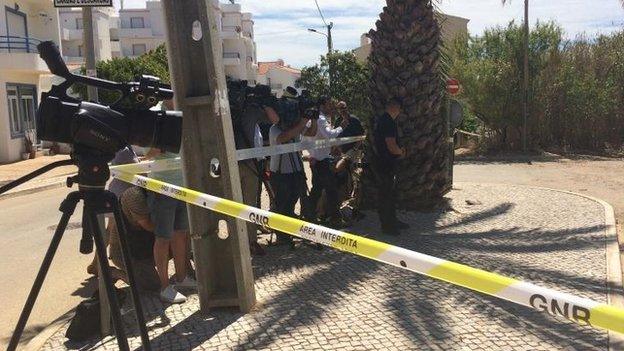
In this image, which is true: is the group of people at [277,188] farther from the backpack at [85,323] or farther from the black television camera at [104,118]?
the black television camera at [104,118]

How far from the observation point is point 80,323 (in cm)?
409

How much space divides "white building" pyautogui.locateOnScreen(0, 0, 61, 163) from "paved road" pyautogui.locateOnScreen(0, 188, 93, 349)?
12532mm

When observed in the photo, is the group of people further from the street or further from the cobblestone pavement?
the street

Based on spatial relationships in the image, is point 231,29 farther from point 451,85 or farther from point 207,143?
point 207,143

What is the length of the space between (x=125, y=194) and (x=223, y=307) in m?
1.27

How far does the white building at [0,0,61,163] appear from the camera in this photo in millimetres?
21609

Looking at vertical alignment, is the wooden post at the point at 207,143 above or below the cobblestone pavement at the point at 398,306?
above

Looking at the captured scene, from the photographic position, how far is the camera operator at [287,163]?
6359 mm

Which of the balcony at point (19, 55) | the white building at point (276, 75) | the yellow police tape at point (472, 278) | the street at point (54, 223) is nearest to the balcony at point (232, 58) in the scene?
the white building at point (276, 75)

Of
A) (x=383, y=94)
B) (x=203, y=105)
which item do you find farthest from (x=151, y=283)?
(x=383, y=94)

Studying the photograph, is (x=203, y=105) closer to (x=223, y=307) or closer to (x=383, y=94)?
(x=223, y=307)

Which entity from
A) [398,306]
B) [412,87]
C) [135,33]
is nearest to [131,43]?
[135,33]

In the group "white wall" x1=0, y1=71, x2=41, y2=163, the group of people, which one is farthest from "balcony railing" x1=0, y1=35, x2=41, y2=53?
the group of people

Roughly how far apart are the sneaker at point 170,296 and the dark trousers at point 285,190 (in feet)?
6.25
